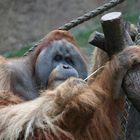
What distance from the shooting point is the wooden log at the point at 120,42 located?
9.07 feet

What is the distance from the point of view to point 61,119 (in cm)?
295

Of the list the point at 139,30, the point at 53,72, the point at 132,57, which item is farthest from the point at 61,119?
the point at 53,72

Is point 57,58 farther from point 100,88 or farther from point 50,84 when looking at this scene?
point 100,88

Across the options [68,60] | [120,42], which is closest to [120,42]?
[120,42]

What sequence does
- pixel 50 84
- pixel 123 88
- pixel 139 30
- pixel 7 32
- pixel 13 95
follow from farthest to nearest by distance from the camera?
pixel 7 32, pixel 50 84, pixel 13 95, pixel 139 30, pixel 123 88

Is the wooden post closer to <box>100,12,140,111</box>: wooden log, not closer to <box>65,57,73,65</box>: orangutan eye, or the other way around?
<box>100,12,140,111</box>: wooden log

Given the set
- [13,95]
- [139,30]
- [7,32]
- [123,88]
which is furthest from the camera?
[7,32]

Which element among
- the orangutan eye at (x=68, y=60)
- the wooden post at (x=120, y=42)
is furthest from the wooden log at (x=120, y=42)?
the orangutan eye at (x=68, y=60)

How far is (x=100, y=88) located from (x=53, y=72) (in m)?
0.92

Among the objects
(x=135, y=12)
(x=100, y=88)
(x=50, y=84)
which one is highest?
(x=100, y=88)

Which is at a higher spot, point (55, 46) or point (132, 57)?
point (132, 57)

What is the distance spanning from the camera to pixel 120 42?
2.87m

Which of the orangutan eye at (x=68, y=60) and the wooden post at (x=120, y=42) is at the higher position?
the wooden post at (x=120, y=42)

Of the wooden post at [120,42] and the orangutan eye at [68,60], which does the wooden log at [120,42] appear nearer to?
the wooden post at [120,42]
